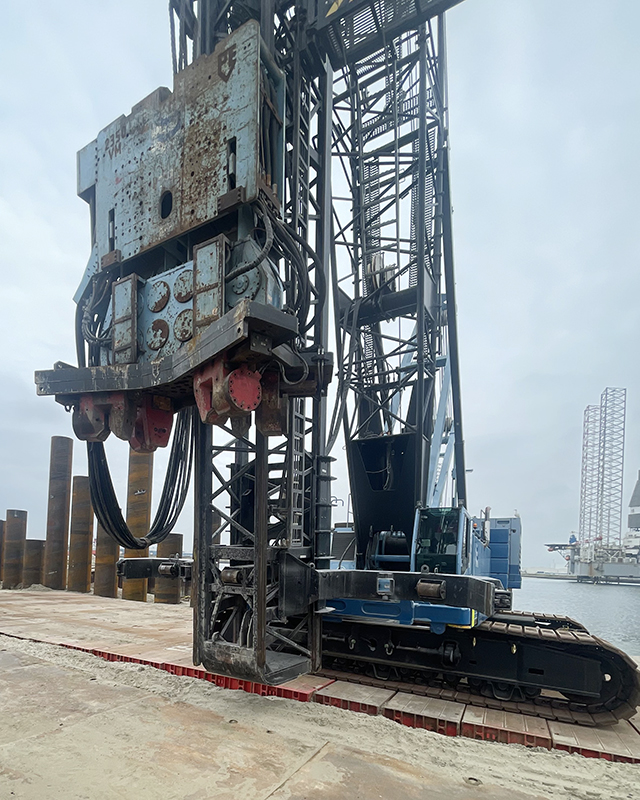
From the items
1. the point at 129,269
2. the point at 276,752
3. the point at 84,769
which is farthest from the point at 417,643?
the point at 129,269

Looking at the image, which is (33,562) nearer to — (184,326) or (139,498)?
(139,498)

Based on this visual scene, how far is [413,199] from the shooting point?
1108 cm

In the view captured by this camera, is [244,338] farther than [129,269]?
No

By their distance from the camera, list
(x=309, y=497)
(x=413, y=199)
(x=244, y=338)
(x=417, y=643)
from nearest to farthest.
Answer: (x=244, y=338) → (x=309, y=497) → (x=417, y=643) → (x=413, y=199)

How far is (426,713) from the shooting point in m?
6.31

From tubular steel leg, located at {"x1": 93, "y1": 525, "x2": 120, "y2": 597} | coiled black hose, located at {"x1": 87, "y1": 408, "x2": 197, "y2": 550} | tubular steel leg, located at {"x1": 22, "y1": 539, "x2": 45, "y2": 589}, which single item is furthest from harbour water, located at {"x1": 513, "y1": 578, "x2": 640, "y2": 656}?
tubular steel leg, located at {"x1": 22, "y1": 539, "x2": 45, "y2": 589}

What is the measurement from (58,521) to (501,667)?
762 inches

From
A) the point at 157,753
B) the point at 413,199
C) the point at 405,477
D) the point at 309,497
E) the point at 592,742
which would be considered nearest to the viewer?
the point at 157,753

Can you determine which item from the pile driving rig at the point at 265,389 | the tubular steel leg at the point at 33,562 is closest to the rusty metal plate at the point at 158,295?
the pile driving rig at the point at 265,389

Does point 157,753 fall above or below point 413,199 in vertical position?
below

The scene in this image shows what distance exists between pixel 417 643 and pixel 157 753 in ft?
13.9

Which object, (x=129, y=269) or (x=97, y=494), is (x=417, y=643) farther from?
(x=129, y=269)

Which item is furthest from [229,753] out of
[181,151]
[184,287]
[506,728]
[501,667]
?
[181,151]

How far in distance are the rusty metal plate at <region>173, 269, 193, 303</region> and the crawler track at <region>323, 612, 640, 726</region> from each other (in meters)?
5.59
